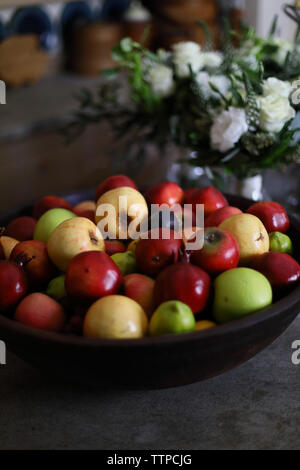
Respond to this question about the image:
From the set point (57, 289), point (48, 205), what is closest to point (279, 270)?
point (57, 289)

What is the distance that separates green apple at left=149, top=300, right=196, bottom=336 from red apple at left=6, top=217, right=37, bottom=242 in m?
0.30

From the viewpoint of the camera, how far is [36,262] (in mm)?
677

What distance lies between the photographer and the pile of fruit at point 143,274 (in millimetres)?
571

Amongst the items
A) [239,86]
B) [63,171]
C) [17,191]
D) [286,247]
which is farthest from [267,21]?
[286,247]

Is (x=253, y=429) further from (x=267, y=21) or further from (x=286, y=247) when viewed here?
(x=267, y=21)

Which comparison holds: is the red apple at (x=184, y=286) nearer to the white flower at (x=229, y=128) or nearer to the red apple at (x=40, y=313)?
the red apple at (x=40, y=313)

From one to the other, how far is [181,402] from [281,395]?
0.40 ft

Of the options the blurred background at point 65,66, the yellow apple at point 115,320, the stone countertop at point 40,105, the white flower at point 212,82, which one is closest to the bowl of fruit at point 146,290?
the yellow apple at point 115,320

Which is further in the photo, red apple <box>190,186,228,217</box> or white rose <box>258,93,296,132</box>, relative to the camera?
white rose <box>258,93,296,132</box>

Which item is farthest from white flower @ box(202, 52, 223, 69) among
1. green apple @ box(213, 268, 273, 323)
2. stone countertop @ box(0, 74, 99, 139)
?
stone countertop @ box(0, 74, 99, 139)

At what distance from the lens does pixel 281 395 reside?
62 cm

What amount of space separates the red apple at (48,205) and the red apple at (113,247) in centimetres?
13

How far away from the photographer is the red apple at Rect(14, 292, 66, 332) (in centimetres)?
58

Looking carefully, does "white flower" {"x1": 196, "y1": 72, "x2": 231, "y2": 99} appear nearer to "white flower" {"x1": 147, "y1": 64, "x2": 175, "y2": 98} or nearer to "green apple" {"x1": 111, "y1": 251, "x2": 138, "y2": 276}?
"white flower" {"x1": 147, "y1": 64, "x2": 175, "y2": 98}
